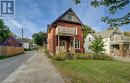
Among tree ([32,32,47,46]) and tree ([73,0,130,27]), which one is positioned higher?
tree ([32,32,47,46])

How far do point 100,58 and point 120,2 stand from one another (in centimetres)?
2012

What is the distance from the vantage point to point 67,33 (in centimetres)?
3052

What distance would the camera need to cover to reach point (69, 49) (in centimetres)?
3309

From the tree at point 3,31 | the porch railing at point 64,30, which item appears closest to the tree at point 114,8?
the porch railing at point 64,30

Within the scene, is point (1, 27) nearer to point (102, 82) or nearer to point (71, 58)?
point (71, 58)

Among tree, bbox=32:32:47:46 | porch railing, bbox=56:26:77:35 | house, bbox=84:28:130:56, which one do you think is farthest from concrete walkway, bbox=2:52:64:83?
tree, bbox=32:32:47:46

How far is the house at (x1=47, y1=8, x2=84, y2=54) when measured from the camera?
101 feet

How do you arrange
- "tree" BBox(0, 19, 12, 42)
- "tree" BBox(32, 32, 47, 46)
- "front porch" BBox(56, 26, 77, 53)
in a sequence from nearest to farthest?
1. "front porch" BBox(56, 26, 77, 53)
2. "tree" BBox(0, 19, 12, 42)
3. "tree" BBox(32, 32, 47, 46)

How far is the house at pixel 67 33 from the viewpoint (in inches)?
1208

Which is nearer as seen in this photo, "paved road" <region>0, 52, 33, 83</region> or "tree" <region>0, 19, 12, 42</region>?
"paved road" <region>0, 52, 33, 83</region>

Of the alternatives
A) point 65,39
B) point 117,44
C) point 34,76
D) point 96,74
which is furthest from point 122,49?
point 34,76

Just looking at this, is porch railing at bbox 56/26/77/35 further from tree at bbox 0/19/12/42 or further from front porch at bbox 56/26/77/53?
tree at bbox 0/19/12/42

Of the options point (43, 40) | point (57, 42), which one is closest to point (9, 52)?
point (57, 42)

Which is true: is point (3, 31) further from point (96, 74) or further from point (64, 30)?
point (96, 74)
